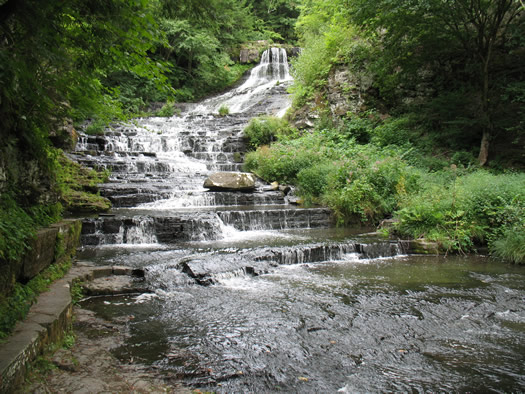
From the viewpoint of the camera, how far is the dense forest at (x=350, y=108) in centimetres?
307

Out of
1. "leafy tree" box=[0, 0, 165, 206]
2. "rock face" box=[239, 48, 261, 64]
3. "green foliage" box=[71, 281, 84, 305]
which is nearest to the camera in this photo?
"leafy tree" box=[0, 0, 165, 206]

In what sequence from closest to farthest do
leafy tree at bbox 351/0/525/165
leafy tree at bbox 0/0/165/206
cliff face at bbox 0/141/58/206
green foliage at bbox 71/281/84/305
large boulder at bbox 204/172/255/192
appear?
leafy tree at bbox 0/0/165/206 < cliff face at bbox 0/141/58/206 < green foliage at bbox 71/281/84/305 < leafy tree at bbox 351/0/525/165 < large boulder at bbox 204/172/255/192

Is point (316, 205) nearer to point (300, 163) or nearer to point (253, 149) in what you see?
point (300, 163)

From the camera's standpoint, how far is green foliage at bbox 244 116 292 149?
17516mm

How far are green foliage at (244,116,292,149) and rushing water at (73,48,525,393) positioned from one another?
7379mm

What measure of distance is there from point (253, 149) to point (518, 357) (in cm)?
1511

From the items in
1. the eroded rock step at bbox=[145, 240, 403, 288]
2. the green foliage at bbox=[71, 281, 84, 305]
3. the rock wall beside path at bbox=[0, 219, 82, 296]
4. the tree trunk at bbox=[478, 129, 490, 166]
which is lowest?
the eroded rock step at bbox=[145, 240, 403, 288]

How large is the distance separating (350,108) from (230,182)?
7462 mm

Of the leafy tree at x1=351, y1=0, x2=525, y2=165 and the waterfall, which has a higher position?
the waterfall

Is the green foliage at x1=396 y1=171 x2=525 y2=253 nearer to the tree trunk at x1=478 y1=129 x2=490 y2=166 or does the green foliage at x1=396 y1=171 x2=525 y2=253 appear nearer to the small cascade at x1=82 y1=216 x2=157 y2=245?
the tree trunk at x1=478 y1=129 x2=490 y2=166

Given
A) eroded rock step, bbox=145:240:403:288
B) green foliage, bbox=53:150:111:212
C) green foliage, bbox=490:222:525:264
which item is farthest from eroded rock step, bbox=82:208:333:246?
green foliage, bbox=490:222:525:264

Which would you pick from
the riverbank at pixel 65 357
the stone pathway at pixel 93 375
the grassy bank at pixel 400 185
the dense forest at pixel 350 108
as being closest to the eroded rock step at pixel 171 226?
the dense forest at pixel 350 108

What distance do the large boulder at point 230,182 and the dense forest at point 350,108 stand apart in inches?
70.8

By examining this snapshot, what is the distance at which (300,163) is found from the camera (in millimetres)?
13492
